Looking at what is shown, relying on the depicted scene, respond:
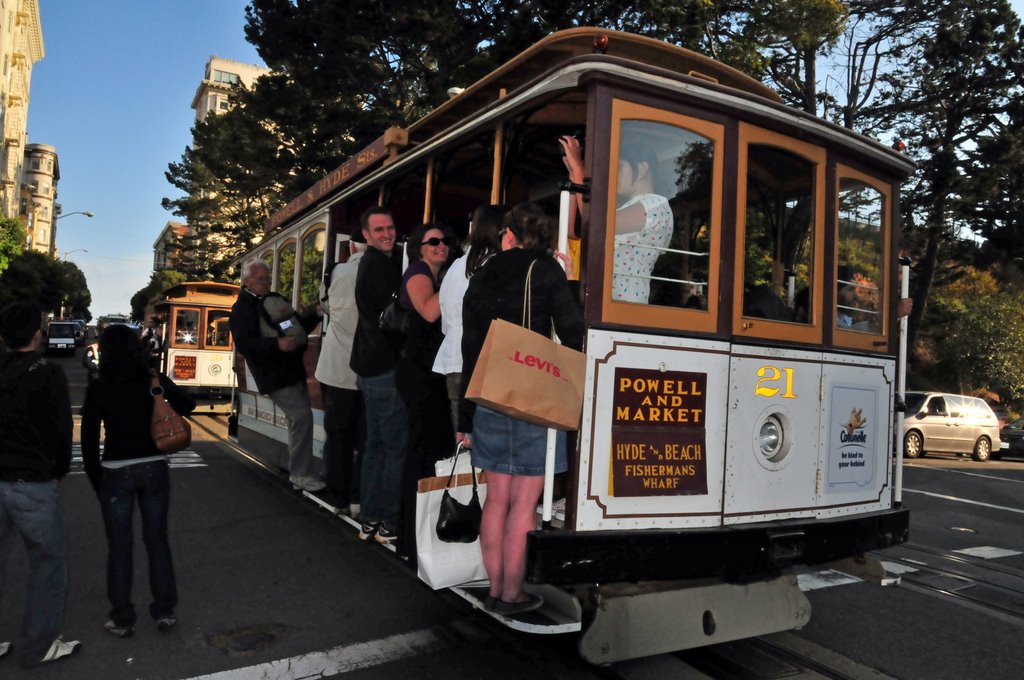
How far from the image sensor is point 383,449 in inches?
198

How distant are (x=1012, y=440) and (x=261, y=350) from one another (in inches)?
767

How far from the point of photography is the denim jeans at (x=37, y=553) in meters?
3.66

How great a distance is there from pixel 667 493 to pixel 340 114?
50.4 feet

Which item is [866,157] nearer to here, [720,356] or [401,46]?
[720,356]

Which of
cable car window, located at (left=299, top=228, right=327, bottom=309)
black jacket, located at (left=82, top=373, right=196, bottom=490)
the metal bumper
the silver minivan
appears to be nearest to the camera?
the metal bumper

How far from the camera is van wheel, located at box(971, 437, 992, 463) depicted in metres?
18.4

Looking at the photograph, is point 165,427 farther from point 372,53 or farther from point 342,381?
point 372,53

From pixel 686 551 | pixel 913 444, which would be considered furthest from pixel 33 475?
pixel 913 444

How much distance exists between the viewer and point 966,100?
72.1 ft

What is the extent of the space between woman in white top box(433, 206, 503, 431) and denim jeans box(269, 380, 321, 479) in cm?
298

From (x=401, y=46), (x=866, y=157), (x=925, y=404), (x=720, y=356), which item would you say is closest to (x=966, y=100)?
(x=925, y=404)

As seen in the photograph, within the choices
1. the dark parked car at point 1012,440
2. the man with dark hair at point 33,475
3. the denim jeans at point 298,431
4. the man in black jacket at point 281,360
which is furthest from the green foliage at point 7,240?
the dark parked car at point 1012,440

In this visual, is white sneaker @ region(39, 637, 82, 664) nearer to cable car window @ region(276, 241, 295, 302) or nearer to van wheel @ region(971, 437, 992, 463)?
cable car window @ region(276, 241, 295, 302)

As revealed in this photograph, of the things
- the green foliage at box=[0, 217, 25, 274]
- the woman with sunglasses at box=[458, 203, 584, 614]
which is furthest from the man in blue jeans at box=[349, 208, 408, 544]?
the green foliage at box=[0, 217, 25, 274]
